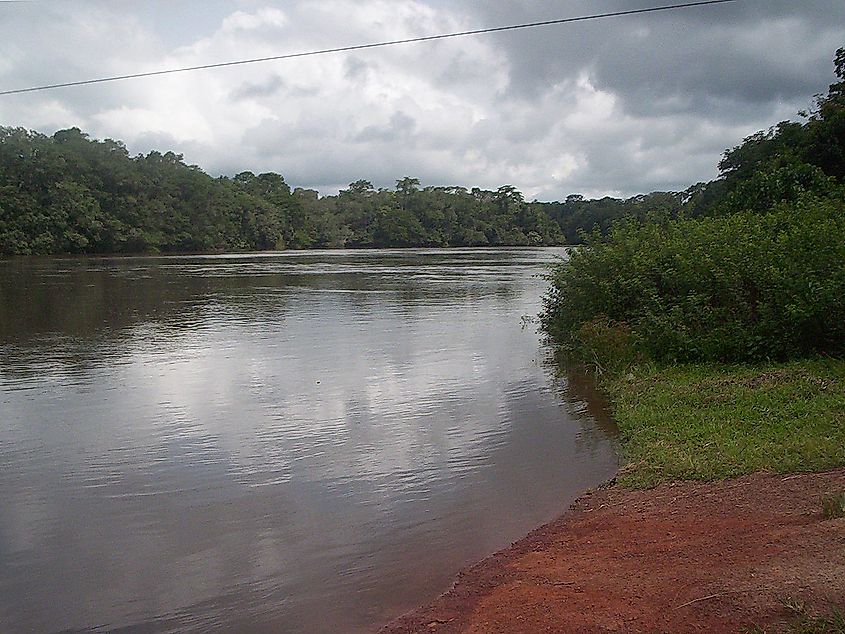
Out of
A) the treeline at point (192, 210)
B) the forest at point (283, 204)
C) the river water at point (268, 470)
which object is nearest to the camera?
the river water at point (268, 470)

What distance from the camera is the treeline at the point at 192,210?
7162 centimetres

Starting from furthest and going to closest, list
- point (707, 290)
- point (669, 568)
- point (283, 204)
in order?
1. point (283, 204)
2. point (707, 290)
3. point (669, 568)

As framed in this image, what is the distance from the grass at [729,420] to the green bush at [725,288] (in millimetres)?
673

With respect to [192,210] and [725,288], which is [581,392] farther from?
[192,210]

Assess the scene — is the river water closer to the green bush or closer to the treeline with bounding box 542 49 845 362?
the treeline with bounding box 542 49 845 362

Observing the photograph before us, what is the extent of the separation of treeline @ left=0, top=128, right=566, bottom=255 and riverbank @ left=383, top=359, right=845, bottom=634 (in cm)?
7030

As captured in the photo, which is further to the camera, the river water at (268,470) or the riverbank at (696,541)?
the river water at (268,470)

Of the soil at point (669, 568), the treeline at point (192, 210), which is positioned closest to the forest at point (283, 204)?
the treeline at point (192, 210)

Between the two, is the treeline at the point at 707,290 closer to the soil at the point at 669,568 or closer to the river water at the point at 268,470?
the river water at the point at 268,470

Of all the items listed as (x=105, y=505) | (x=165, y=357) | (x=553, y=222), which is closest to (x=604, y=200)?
(x=553, y=222)

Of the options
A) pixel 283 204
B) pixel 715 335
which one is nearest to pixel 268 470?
pixel 715 335

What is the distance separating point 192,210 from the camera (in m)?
89.4

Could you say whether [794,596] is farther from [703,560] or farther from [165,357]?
[165,357]

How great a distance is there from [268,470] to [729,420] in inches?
209
